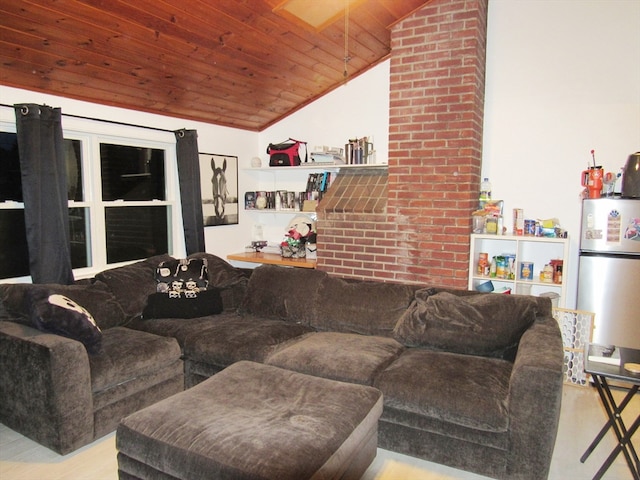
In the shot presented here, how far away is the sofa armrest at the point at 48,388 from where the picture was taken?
230 centimetres

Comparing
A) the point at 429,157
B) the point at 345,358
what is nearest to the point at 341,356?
the point at 345,358

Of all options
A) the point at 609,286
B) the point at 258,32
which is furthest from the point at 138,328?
the point at 609,286

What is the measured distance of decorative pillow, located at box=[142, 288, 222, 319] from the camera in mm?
3344

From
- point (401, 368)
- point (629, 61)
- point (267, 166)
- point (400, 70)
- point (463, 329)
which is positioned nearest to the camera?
point (401, 368)

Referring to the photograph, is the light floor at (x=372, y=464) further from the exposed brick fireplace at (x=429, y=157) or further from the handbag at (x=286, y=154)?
the handbag at (x=286, y=154)

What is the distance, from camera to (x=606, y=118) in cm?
365

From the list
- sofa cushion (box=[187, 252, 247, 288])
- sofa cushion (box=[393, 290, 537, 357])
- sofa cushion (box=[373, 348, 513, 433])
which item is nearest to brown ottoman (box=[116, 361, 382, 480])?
sofa cushion (box=[373, 348, 513, 433])

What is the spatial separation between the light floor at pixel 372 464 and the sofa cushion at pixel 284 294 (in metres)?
1.24

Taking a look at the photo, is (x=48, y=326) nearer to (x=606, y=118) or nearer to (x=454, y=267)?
(x=454, y=267)

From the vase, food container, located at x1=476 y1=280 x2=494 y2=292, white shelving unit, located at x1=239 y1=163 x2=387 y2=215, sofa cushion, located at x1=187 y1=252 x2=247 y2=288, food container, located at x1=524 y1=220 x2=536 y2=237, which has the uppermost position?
white shelving unit, located at x1=239 y1=163 x2=387 y2=215

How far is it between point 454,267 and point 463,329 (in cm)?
100

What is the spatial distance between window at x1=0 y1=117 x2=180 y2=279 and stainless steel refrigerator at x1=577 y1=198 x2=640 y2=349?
3587mm

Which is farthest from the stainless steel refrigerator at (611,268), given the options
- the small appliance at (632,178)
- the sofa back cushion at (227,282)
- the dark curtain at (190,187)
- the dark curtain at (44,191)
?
the dark curtain at (44,191)

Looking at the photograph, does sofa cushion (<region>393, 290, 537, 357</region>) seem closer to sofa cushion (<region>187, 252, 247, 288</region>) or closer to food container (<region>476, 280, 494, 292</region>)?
food container (<region>476, 280, 494, 292</region>)
